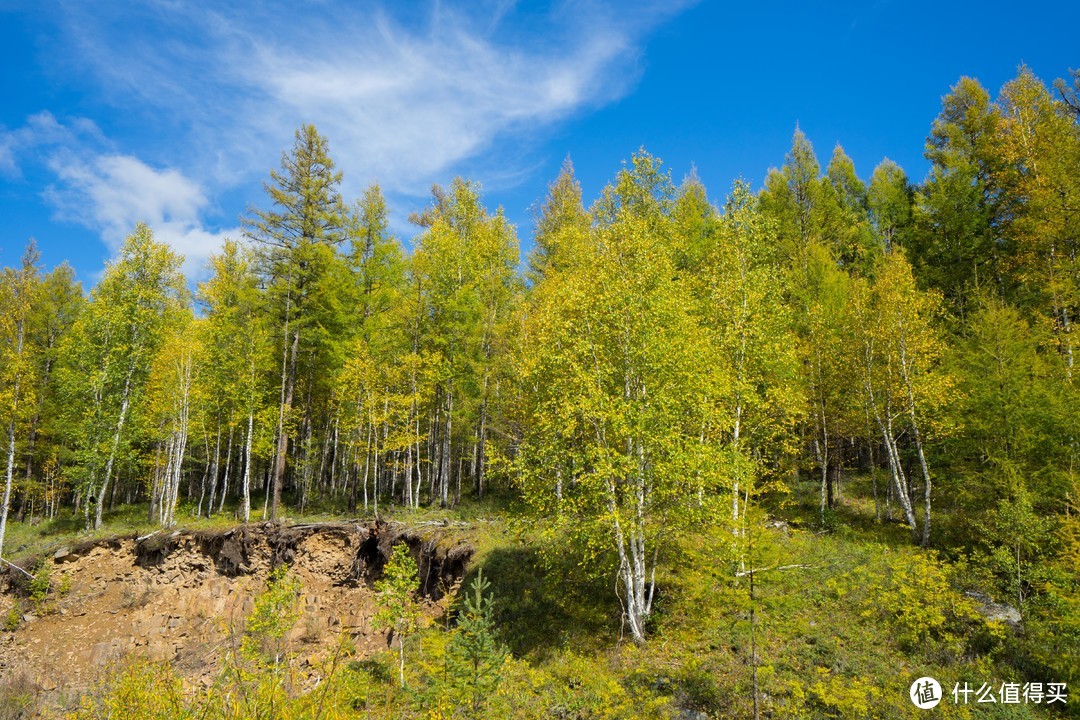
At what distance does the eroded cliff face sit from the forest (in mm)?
2534

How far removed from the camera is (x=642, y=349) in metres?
14.5

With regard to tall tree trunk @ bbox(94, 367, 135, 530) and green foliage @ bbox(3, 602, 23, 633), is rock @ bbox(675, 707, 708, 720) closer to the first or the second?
green foliage @ bbox(3, 602, 23, 633)

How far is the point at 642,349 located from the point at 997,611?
10.7m

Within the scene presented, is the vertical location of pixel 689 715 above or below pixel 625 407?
below

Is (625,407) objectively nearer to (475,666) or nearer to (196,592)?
(475,666)

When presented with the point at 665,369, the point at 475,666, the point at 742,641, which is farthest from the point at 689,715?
the point at 665,369

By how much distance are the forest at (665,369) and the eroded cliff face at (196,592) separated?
2534mm

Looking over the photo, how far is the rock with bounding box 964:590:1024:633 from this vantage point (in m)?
12.2

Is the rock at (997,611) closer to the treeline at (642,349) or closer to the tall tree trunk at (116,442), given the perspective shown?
the treeline at (642,349)

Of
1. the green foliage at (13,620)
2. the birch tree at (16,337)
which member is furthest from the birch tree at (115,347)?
the green foliage at (13,620)

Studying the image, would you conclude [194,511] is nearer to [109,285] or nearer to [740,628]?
[109,285]

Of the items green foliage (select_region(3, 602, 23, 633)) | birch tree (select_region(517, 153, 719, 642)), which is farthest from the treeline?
green foliage (select_region(3, 602, 23, 633))

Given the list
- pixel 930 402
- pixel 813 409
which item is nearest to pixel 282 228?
pixel 813 409

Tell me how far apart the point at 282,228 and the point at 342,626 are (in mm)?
17423
